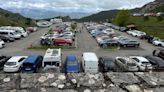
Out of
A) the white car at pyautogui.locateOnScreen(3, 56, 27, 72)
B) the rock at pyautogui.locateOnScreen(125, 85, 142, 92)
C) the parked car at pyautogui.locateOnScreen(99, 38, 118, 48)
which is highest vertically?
the rock at pyautogui.locateOnScreen(125, 85, 142, 92)

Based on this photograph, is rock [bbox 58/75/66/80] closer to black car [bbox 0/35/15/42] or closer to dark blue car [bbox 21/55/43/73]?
dark blue car [bbox 21/55/43/73]

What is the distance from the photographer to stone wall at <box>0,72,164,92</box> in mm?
3826

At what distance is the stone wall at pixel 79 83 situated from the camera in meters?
3.83

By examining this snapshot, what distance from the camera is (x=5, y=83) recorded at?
387 cm

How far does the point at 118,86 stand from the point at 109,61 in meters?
24.0

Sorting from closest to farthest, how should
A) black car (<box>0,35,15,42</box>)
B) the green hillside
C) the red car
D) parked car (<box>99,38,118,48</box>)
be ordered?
1. parked car (<box>99,38,118,48</box>)
2. the red car
3. black car (<box>0,35,15,42</box>)
4. the green hillside

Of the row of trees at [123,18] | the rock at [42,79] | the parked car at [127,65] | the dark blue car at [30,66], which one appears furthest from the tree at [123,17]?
the rock at [42,79]

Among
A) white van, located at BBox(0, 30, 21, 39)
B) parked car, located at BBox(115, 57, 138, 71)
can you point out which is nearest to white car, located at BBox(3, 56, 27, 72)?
parked car, located at BBox(115, 57, 138, 71)

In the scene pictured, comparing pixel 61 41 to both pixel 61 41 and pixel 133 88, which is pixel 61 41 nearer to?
pixel 61 41

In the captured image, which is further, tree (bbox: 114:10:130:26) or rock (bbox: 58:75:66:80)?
tree (bbox: 114:10:130:26)

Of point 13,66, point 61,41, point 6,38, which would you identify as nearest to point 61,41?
point 61,41

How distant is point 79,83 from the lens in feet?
12.8

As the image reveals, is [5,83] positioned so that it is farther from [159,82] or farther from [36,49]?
[36,49]

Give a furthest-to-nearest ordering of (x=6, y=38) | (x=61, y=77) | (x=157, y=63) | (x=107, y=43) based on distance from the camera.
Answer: (x=6, y=38)
(x=107, y=43)
(x=157, y=63)
(x=61, y=77)
